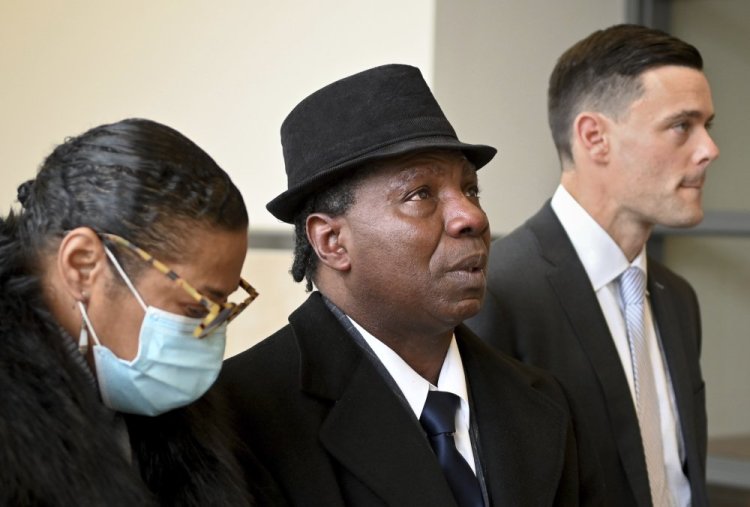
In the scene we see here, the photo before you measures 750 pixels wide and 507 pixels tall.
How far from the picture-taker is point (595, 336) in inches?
116

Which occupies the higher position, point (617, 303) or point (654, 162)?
point (654, 162)

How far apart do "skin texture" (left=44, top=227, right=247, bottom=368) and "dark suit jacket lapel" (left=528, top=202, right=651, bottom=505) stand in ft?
4.24

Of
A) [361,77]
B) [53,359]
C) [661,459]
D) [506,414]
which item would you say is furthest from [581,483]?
[53,359]

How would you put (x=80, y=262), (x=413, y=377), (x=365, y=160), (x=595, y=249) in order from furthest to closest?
1. (x=595, y=249)
2. (x=413, y=377)
3. (x=365, y=160)
4. (x=80, y=262)

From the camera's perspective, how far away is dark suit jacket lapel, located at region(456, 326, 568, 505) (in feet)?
7.56

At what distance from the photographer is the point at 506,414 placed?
240 cm

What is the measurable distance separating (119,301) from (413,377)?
0.70 meters

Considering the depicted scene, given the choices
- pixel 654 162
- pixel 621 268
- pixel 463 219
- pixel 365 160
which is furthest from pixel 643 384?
pixel 365 160

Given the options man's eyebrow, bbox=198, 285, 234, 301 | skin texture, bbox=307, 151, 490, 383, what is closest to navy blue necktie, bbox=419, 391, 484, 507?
skin texture, bbox=307, 151, 490, 383

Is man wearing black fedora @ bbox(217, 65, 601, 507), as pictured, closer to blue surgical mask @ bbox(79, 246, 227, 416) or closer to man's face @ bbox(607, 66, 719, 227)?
blue surgical mask @ bbox(79, 246, 227, 416)

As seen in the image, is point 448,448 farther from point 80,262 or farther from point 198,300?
point 80,262

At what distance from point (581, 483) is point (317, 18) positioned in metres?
1.97

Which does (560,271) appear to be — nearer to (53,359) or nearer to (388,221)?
(388,221)

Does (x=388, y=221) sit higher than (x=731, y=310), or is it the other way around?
(x=388, y=221)
